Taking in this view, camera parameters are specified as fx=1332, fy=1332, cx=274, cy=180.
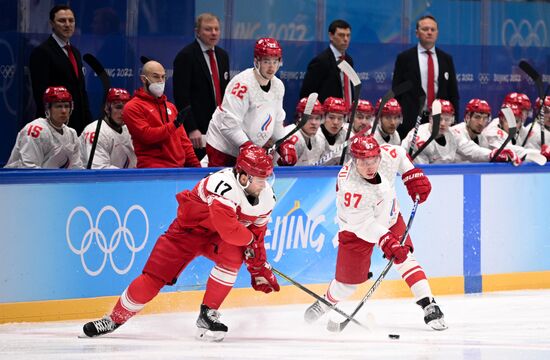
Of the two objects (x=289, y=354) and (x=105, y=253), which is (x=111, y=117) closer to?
(x=105, y=253)

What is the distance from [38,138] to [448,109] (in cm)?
284

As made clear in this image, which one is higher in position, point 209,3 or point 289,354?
point 209,3

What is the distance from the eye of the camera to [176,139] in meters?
7.84

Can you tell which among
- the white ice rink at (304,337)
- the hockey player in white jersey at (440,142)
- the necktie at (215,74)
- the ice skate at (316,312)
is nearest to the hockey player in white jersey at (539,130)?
the hockey player in white jersey at (440,142)

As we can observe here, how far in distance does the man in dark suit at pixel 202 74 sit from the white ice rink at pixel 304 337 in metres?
1.50

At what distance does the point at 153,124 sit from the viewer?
25.4 ft

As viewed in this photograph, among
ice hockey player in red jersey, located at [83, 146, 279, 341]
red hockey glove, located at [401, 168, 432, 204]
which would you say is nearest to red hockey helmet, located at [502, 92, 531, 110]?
red hockey glove, located at [401, 168, 432, 204]

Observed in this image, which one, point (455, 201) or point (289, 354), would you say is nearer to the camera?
point (289, 354)

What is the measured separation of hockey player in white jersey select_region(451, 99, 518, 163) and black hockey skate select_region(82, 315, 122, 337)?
316 centimetres

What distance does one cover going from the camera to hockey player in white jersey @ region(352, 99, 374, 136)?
8.74 m

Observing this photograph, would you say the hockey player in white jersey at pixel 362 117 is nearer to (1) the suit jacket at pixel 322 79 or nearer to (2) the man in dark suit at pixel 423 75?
(1) the suit jacket at pixel 322 79

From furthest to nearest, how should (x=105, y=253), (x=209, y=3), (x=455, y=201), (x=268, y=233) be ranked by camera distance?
(x=209, y=3) < (x=455, y=201) < (x=268, y=233) < (x=105, y=253)

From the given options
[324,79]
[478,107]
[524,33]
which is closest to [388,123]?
[324,79]

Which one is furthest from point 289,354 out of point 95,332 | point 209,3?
point 209,3
